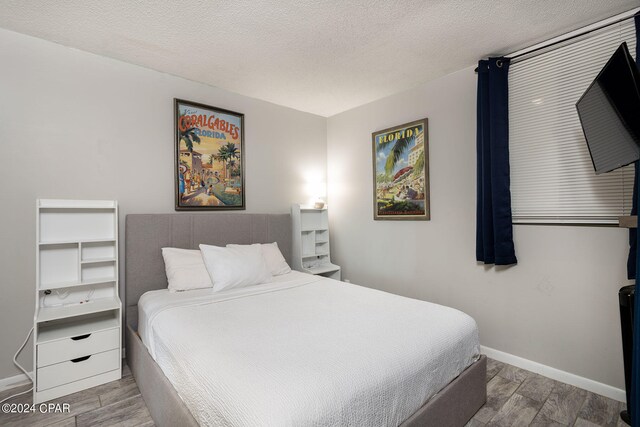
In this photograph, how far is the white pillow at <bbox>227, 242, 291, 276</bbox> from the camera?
10.1ft

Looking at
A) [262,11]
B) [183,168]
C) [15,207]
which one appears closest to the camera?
[262,11]

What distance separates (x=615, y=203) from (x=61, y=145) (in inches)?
160

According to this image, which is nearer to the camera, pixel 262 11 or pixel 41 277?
pixel 262 11

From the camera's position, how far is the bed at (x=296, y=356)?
117 cm

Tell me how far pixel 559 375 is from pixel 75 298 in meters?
3.79

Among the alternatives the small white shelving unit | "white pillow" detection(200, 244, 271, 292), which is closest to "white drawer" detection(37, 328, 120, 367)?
"white pillow" detection(200, 244, 271, 292)

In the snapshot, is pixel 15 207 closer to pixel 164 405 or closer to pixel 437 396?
pixel 164 405

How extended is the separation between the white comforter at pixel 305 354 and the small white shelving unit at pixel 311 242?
1.35 m

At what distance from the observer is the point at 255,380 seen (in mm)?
1216

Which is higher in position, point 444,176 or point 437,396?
point 444,176

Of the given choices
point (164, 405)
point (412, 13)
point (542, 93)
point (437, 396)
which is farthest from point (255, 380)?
point (542, 93)

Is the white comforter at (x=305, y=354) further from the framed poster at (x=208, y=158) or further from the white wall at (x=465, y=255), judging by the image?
the framed poster at (x=208, y=158)

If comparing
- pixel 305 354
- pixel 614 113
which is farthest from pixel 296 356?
pixel 614 113

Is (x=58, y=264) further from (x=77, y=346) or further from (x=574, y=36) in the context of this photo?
(x=574, y=36)
